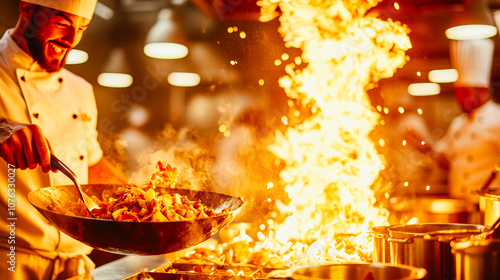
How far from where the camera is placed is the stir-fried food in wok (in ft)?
5.91

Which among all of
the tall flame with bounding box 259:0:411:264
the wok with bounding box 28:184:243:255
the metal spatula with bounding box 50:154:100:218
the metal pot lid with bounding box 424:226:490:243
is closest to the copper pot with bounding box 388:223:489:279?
the metal pot lid with bounding box 424:226:490:243

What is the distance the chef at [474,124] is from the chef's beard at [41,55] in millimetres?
4284

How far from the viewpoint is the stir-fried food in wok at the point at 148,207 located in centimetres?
→ 180

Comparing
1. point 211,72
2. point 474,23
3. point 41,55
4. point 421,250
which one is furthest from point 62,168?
point 211,72

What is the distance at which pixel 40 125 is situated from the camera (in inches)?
104

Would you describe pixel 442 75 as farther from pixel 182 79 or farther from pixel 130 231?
pixel 130 231

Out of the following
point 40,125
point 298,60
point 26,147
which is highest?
point 298,60

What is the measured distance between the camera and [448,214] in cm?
408

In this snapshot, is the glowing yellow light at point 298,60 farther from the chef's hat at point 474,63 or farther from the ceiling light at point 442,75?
the ceiling light at point 442,75

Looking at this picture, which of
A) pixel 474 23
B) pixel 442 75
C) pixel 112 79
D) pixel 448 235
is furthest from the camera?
pixel 442 75

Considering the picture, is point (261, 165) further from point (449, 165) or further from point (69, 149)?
point (449, 165)

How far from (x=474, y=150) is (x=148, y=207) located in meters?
4.53

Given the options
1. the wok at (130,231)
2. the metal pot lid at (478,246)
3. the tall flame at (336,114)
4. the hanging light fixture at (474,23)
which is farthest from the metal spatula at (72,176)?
the hanging light fixture at (474,23)

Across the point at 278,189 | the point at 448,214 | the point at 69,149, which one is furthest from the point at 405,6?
the point at 69,149
